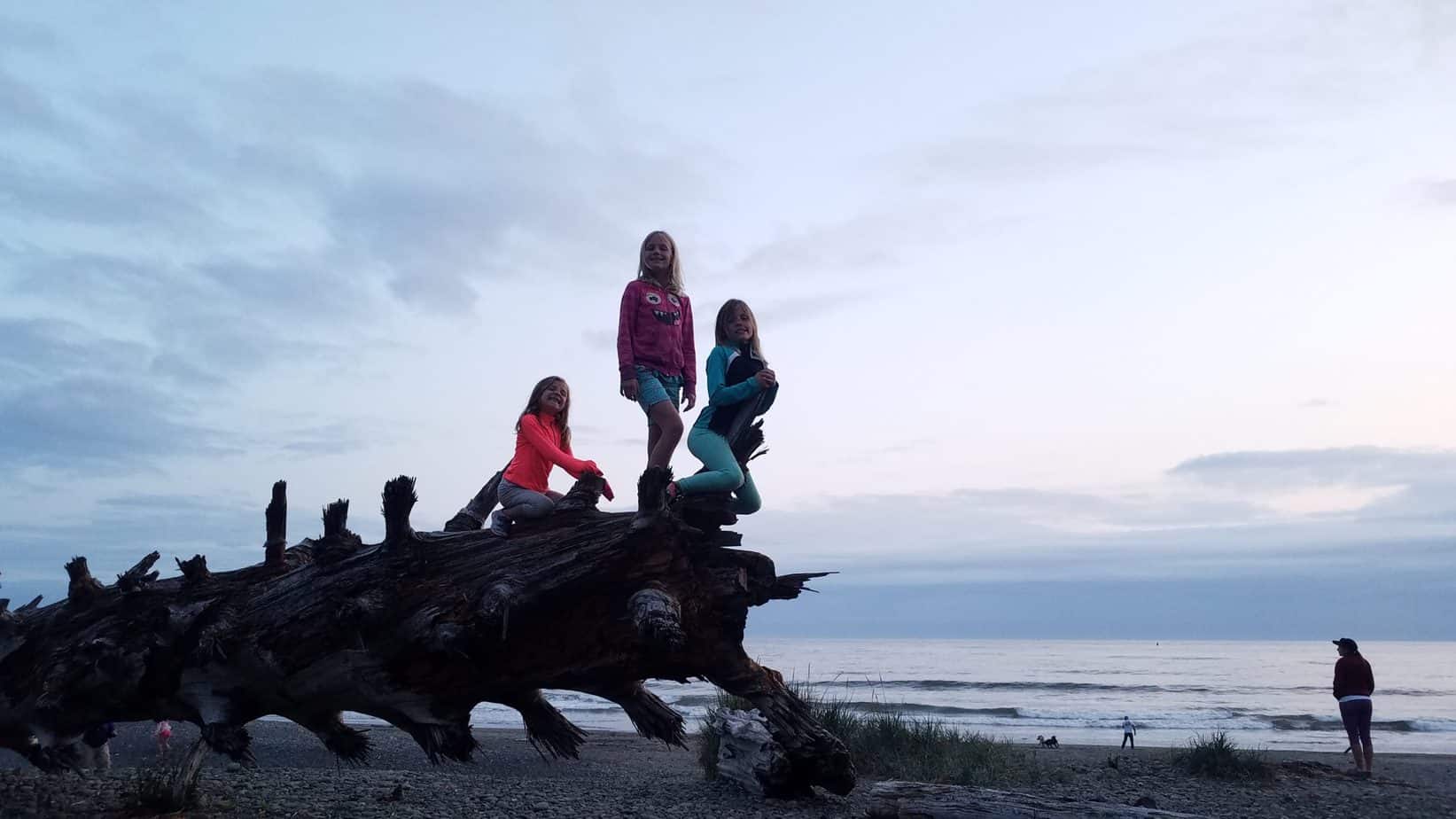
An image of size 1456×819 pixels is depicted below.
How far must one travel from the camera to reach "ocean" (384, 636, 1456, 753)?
Result: 26.2m

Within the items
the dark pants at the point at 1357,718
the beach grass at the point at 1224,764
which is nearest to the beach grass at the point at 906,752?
the beach grass at the point at 1224,764

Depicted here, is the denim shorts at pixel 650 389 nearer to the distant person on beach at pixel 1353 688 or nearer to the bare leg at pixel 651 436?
the bare leg at pixel 651 436

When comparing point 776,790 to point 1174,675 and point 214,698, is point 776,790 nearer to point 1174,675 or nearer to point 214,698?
point 214,698

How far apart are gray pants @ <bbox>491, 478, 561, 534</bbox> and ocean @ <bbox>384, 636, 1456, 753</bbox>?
296 inches

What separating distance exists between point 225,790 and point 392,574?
331 cm

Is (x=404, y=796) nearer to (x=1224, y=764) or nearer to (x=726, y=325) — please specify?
(x=726, y=325)

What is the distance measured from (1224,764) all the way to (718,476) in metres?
10.8

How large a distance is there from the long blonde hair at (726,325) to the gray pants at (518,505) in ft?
5.40

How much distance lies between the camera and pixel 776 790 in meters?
8.35

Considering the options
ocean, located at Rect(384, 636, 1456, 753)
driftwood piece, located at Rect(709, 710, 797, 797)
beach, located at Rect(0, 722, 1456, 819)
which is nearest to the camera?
beach, located at Rect(0, 722, 1456, 819)

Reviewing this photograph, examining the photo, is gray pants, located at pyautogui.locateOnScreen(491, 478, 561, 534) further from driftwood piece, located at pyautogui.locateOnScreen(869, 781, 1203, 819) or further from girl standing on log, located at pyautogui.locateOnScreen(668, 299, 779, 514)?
driftwood piece, located at pyautogui.locateOnScreen(869, 781, 1203, 819)

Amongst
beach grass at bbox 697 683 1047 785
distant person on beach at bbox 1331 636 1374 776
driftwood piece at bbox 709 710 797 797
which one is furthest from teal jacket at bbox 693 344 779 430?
distant person on beach at bbox 1331 636 1374 776

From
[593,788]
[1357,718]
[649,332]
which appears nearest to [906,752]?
[593,788]

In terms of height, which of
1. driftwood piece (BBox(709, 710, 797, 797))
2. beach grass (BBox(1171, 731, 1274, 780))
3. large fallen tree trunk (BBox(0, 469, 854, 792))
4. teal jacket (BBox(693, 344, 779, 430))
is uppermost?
teal jacket (BBox(693, 344, 779, 430))
